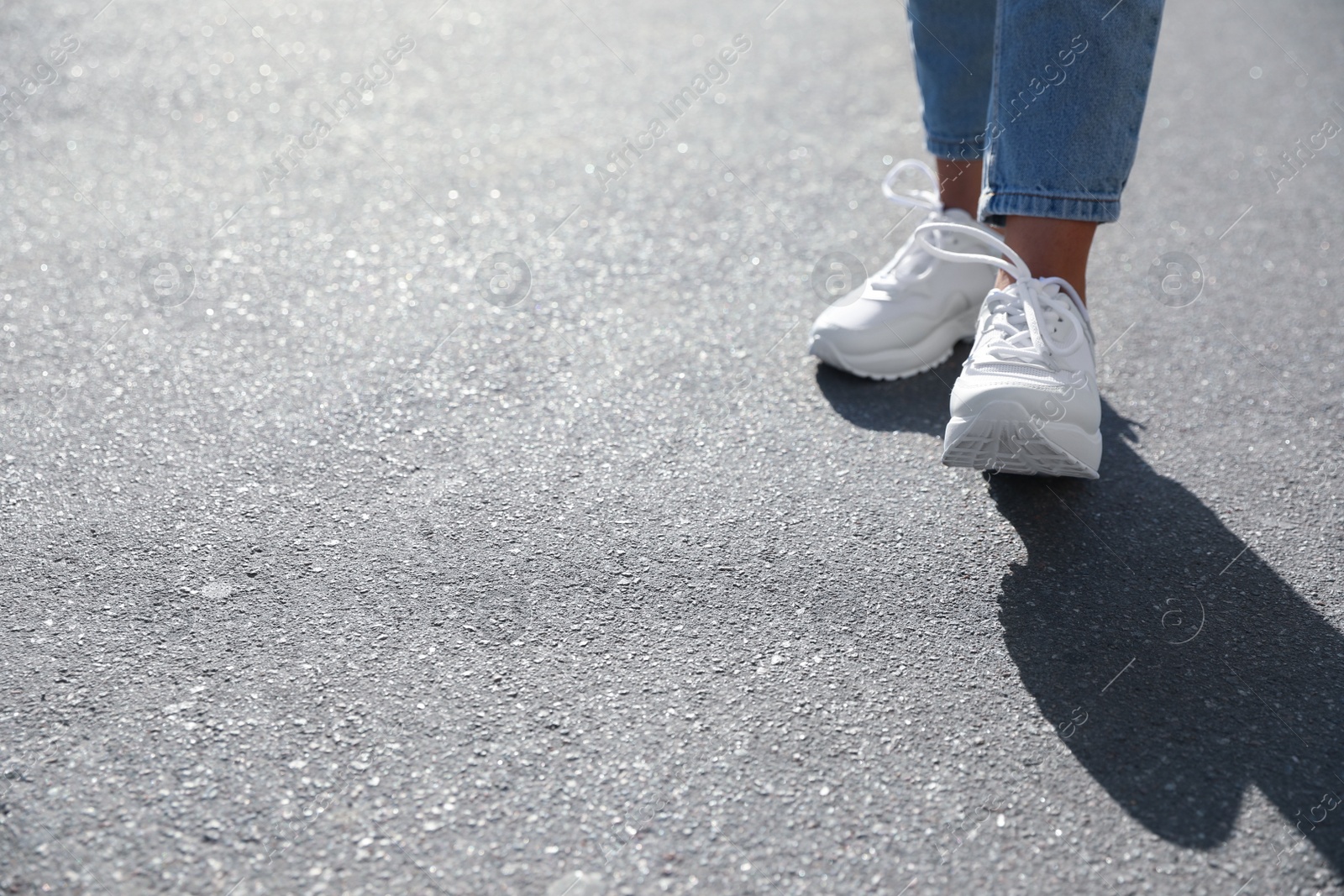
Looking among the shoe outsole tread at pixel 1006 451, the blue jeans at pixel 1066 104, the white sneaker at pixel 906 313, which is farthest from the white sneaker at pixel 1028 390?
the white sneaker at pixel 906 313

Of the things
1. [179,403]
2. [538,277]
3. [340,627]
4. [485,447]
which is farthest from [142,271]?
[340,627]

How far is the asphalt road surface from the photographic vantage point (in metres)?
1.30

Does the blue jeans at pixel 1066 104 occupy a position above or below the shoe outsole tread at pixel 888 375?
above

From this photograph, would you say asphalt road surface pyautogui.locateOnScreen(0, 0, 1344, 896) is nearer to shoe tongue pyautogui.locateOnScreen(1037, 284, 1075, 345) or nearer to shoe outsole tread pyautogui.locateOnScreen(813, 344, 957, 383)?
shoe outsole tread pyautogui.locateOnScreen(813, 344, 957, 383)

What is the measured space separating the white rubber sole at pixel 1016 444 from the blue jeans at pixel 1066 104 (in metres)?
0.37

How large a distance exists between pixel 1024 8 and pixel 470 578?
1210mm

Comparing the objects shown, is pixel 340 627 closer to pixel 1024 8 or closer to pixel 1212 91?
pixel 1024 8

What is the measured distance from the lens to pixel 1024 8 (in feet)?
5.90

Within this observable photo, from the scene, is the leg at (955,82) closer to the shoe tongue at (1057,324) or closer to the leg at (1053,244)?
the leg at (1053,244)

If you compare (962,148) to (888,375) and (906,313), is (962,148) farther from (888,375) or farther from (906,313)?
(888,375)

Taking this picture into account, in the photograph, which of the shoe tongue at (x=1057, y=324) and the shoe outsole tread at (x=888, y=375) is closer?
the shoe tongue at (x=1057, y=324)

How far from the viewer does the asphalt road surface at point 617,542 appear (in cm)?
130

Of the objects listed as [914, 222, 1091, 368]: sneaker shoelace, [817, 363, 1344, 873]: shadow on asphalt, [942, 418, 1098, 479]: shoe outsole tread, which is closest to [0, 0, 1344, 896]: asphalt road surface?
[817, 363, 1344, 873]: shadow on asphalt

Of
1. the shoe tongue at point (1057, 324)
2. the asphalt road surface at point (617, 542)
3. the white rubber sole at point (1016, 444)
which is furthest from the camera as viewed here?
the shoe tongue at point (1057, 324)
